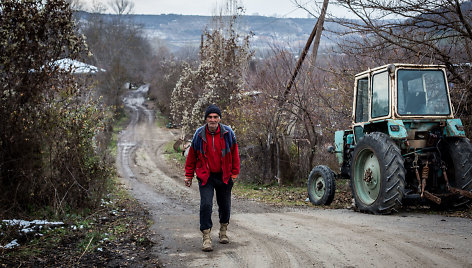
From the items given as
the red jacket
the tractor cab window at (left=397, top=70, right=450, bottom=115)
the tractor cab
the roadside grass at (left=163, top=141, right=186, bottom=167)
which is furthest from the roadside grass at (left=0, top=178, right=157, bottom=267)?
the roadside grass at (left=163, top=141, right=186, bottom=167)

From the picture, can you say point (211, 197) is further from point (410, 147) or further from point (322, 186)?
point (322, 186)

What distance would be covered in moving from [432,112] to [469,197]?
175cm

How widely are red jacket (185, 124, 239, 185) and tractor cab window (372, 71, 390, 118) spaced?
378 centimetres

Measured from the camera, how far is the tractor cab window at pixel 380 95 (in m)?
8.90

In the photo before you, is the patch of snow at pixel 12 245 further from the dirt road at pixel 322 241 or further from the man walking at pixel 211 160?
the man walking at pixel 211 160

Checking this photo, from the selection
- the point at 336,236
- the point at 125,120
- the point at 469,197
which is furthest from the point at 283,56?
the point at 125,120

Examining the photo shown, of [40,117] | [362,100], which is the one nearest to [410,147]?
[362,100]

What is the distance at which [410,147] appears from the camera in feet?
28.4

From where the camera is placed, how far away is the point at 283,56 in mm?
15633

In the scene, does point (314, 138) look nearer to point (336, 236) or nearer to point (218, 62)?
point (336, 236)

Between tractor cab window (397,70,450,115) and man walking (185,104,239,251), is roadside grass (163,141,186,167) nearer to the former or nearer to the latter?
tractor cab window (397,70,450,115)

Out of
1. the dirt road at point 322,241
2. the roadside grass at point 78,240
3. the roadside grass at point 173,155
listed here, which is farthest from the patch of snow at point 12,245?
the roadside grass at point 173,155

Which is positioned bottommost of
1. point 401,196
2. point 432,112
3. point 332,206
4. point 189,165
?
point 332,206

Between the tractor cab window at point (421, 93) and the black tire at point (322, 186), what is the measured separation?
272cm
